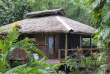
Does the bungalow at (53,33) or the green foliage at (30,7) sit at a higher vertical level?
the green foliage at (30,7)

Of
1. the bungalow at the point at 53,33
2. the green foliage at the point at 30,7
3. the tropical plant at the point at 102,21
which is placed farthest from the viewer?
the green foliage at the point at 30,7

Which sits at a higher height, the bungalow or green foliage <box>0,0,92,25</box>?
green foliage <box>0,0,92,25</box>

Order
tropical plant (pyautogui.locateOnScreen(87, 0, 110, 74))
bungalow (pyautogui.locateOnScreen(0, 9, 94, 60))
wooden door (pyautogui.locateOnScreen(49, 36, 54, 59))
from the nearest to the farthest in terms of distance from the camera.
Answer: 1. tropical plant (pyautogui.locateOnScreen(87, 0, 110, 74))
2. bungalow (pyautogui.locateOnScreen(0, 9, 94, 60))
3. wooden door (pyautogui.locateOnScreen(49, 36, 54, 59))

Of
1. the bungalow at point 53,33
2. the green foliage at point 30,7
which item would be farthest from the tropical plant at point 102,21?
the green foliage at point 30,7

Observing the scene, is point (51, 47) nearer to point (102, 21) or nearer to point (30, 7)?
point (102, 21)

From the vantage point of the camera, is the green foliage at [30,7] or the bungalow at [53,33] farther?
the green foliage at [30,7]

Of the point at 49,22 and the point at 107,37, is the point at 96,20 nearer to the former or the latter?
the point at 107,37

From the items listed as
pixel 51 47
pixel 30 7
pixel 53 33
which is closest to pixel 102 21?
pixel 53 33

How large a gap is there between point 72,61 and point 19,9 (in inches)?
379

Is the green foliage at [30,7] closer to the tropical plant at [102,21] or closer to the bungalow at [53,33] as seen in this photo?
the bungalow at [53,33]

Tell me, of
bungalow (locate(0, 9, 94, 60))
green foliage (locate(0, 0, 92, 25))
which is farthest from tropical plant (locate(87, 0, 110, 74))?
green foliage (locate(0, 0, 92, 25))

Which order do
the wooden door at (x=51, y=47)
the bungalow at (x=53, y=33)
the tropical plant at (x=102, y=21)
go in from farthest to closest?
the wooden door at (x=51, y=47), the bungalow at (x=53, y=33), the tropical plant at (x=102, y=21)

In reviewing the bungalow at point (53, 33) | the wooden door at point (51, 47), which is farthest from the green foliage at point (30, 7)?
the wooden door at point (51, 47)

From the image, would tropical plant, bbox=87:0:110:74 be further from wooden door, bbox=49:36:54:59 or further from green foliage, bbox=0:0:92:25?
green foliage, bbox=0:0:92:25
